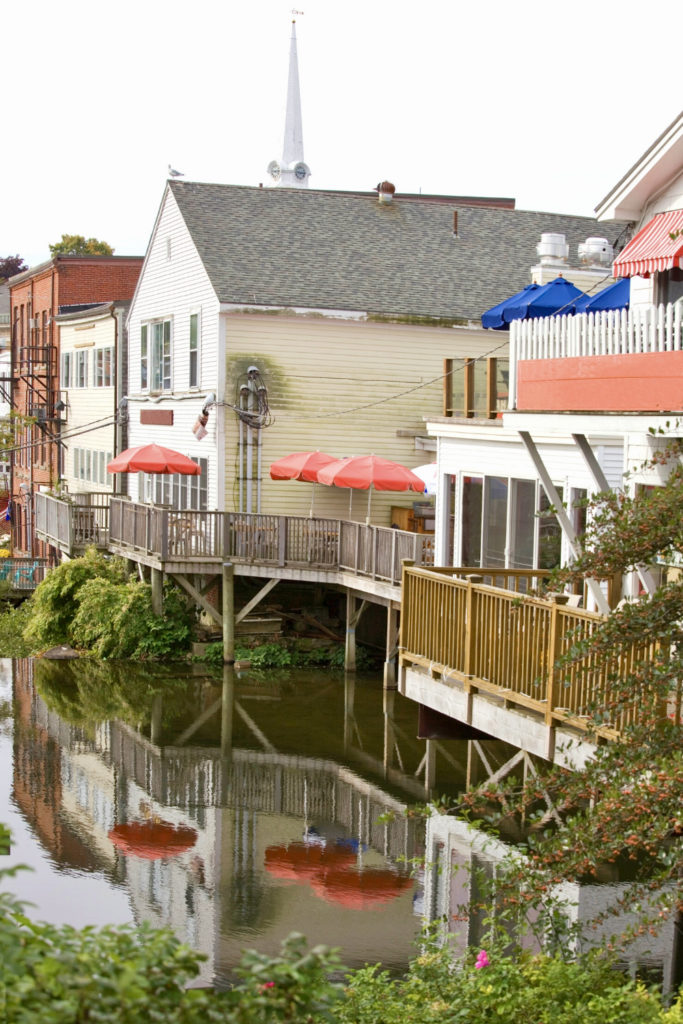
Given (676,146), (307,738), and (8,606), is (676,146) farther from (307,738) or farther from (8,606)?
(8,606)

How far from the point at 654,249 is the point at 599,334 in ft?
5.53

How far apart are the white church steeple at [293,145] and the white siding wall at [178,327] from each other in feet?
72.2

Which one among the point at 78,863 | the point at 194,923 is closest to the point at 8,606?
A: the point at 78,863

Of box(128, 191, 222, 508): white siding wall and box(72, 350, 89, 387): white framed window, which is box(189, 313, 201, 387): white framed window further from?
box(72, 350, 89, 387): white framed window

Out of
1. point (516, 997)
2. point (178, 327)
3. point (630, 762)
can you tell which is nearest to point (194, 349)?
point (178, 327)

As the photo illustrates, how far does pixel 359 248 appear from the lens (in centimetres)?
3219

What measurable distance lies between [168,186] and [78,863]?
2141cm

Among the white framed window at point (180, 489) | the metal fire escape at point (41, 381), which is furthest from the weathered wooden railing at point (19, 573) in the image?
the white framed window at point (180, 489)

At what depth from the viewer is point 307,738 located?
2181 centimetres

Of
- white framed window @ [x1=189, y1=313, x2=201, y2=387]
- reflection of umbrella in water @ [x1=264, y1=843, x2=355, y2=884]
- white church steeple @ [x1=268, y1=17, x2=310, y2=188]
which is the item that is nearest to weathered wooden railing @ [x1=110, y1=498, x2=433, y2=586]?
white framed window @ [x1=189, y1=313, x2=201, y2=387]

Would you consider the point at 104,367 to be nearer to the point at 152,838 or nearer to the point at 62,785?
the point at 62,785

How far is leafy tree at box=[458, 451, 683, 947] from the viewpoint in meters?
7.21

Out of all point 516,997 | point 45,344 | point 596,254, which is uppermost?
point 596,254

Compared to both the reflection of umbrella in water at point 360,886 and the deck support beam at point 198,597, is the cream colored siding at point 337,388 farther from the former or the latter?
the reflection of umbrella in water at point 360,886
